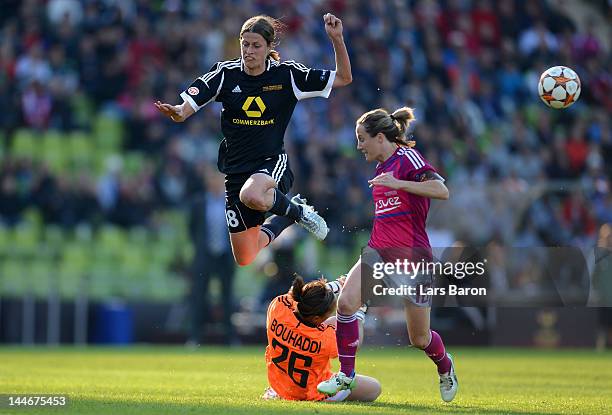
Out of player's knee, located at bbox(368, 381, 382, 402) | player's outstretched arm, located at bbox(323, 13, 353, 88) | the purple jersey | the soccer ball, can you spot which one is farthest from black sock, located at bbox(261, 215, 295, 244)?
the soccer ball

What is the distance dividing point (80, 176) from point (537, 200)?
7.50m

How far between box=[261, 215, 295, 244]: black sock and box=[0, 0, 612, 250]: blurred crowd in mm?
7518

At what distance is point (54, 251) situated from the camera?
1905 centimetres

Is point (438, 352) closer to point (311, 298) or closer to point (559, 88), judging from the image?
point (311, 298)

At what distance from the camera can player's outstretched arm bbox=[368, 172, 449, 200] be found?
8906mm

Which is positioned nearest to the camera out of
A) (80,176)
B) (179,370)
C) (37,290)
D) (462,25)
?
(179,370)

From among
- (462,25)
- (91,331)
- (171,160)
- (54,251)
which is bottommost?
(91,331)

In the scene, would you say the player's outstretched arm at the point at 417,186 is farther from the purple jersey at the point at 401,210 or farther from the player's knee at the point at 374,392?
the player's knee at the point at 374,392

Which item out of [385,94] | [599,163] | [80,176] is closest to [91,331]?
[80,176]

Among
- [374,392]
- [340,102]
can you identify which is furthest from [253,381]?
[340,102]

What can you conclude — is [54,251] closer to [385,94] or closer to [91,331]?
[91,331]

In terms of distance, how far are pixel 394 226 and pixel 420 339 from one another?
885mm

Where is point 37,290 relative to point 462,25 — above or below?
below

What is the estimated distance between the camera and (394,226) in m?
9.25
